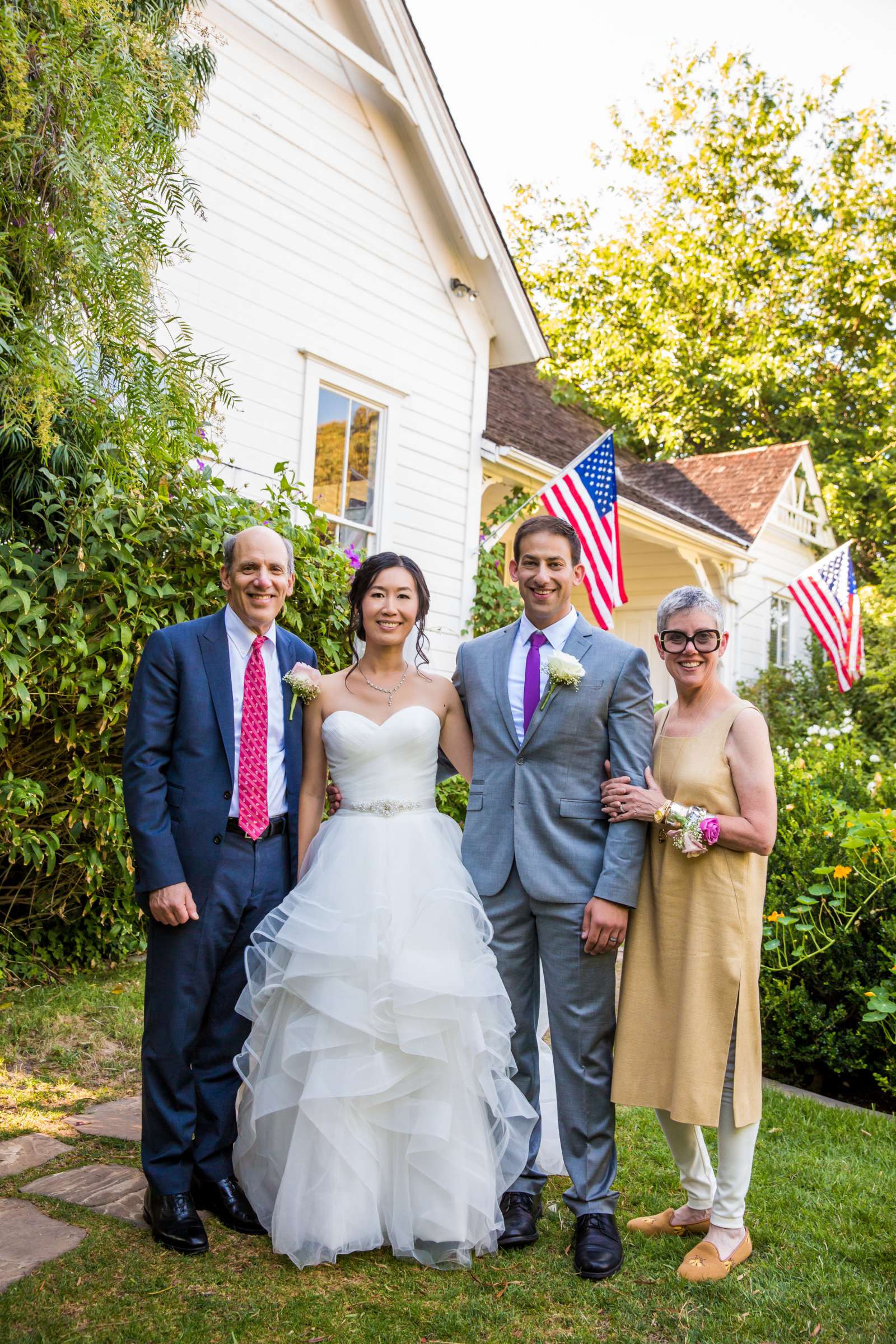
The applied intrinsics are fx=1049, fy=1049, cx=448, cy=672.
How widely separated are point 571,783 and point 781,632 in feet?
50.4

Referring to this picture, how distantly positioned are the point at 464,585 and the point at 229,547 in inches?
250

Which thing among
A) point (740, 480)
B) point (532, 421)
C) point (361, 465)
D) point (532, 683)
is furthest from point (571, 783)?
point (740, 480)

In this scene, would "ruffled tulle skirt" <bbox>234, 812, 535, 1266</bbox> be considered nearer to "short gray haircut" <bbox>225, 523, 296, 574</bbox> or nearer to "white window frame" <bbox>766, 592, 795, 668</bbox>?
"short gray haircut" <bbox>225, 523, 296, 574</bbox>

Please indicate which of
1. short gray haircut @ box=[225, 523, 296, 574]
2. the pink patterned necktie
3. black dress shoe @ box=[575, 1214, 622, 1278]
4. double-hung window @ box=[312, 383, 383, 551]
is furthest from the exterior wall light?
black dress shoe @ box=[575, 1214, 622, 1278]

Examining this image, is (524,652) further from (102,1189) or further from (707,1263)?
(102,1189)

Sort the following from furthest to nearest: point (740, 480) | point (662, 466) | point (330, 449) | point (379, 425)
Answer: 1. point (662, 466)
2. point (740, 480)
3. point (379, 425)
4. point (330, 449)

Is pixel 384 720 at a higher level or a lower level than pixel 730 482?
lower

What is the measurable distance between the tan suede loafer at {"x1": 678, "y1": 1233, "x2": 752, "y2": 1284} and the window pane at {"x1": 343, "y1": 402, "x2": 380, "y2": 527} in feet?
21.5

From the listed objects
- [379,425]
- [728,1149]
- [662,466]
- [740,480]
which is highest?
[662,466]

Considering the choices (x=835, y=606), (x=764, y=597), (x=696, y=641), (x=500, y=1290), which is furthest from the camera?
(x=764, y=597)

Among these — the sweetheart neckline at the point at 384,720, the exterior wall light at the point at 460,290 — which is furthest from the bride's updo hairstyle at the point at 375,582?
the exterior wall light at the point at 460,290

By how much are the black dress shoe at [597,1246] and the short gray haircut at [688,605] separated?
6.04 ft

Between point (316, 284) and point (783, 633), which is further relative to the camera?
point (783, 633)

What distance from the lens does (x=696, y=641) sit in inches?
129
